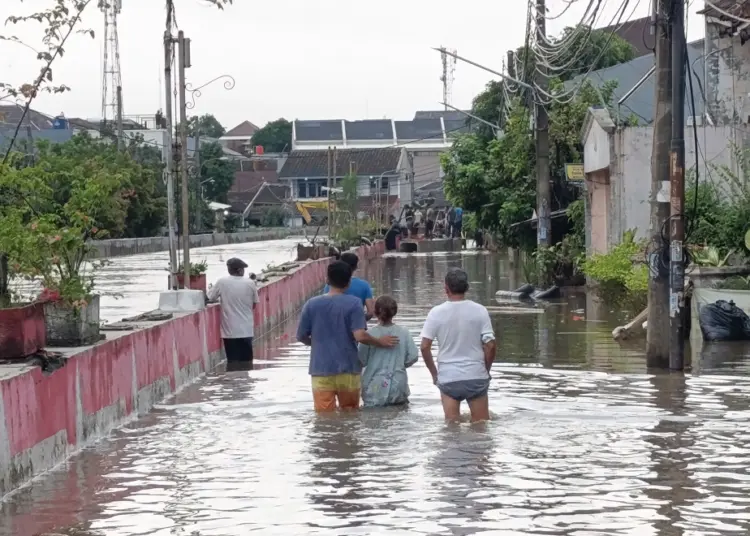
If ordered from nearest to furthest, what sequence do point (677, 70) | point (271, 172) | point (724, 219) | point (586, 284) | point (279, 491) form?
point (279, 491), point (677, 70), point (724, 219), point (586, 284), point (271, 172)

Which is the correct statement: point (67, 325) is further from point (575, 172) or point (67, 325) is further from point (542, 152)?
point (575, 172)

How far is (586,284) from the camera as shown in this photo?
A: 33.1 m

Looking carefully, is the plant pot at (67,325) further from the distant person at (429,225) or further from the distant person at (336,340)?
the distant person at (429,225)

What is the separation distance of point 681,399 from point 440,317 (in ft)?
13.9

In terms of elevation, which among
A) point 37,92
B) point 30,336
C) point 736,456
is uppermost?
point 37,92

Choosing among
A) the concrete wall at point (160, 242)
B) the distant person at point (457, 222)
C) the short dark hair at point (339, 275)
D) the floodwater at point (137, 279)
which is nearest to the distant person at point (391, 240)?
the floodwater at point (137, 279)

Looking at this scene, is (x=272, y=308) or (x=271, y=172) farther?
(x=271, y=172)

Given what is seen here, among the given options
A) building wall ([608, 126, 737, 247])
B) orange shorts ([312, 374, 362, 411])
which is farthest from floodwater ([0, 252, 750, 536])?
building wall ([608, 126, 737, 247])

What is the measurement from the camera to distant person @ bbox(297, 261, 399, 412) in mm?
12078

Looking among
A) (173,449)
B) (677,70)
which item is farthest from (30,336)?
(677,70)

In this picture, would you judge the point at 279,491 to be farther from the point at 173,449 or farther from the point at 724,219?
the point at 724,219

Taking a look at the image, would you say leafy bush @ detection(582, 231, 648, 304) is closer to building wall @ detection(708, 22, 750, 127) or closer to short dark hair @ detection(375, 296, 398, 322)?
building wall @ detection(708, 22, 750, 127)

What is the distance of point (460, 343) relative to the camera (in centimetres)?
1136

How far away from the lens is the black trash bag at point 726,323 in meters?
19.8
